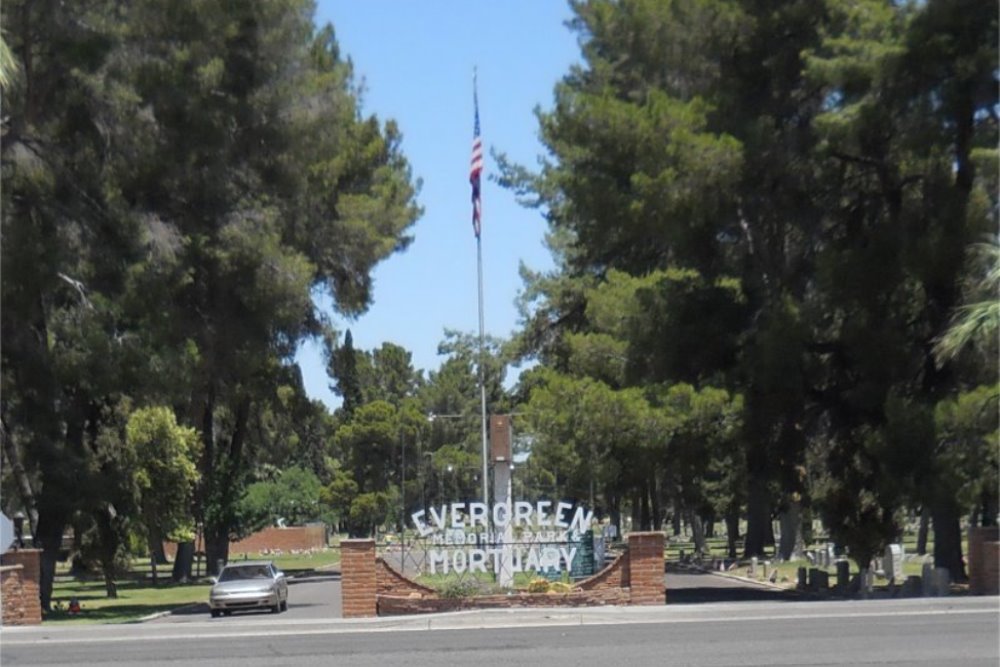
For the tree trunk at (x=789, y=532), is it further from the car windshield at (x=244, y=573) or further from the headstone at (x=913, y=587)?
the car windshield at (x=244, y=573)

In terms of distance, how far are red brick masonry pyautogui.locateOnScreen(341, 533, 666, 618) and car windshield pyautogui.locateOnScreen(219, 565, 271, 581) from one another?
29.3ft

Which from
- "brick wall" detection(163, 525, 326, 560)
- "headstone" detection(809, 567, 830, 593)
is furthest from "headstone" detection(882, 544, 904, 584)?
"brick wall" detection(163, 525, 326, 560)

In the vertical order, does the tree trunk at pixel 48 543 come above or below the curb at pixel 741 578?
above

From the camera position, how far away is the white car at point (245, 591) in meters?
37.6

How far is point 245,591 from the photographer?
37.8 meters

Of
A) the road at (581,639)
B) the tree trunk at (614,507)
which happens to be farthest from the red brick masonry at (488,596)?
the tree trunk at (614,507)

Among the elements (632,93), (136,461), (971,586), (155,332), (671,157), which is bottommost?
(971,586)

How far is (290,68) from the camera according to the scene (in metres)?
42.7

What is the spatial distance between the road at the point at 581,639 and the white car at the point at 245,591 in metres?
6.10

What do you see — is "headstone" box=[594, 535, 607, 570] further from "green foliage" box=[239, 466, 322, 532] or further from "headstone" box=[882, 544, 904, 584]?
"green foliage" box=[239, 466, 322, 532]

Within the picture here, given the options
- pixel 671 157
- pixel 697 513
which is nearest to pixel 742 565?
pixel 697 513

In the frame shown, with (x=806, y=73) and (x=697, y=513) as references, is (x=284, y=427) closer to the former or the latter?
(x=697, y=513)

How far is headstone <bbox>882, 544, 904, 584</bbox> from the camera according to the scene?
41.1m

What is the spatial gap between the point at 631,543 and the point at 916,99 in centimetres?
1179
